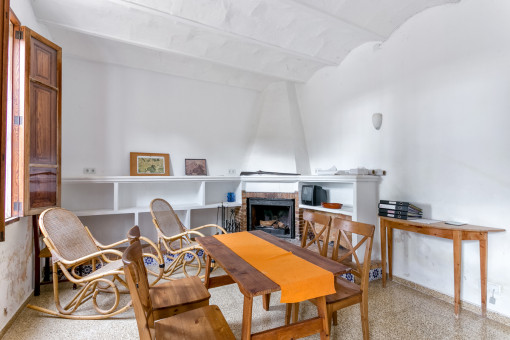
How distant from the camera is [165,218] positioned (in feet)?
12.1

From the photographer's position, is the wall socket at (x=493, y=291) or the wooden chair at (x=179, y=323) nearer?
the wooden chair at (x=179, y=323)

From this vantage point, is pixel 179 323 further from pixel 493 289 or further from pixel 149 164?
pixel 149 164

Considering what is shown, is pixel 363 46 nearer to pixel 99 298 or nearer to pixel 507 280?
pixel 507 280

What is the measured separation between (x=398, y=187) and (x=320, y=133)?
164 centimetres

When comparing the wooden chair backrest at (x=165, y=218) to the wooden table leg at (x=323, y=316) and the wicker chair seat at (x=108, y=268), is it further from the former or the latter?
the wooden table leg at (x=323, y=316)

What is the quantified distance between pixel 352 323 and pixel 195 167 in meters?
3.38

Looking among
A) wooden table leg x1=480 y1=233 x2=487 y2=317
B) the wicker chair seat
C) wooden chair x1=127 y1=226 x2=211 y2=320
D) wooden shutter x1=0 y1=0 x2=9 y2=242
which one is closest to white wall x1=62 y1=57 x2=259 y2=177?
the wicker chair seat

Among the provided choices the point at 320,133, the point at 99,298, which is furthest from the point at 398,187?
the point at 99,298

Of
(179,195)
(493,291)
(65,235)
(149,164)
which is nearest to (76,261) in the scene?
(65,235)

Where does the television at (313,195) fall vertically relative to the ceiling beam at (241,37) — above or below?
below

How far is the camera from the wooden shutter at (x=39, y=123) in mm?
2510

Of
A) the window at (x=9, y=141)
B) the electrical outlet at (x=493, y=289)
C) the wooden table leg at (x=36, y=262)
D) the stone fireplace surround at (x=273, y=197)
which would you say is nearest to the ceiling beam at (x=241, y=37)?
the window at (x=9, y=141)

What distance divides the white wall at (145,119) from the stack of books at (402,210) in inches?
114

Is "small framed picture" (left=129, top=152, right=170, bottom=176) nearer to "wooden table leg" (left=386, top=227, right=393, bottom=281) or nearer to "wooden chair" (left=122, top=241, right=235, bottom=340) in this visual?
"wooden chair" (left=122, top=241, right=235, bottom=340)
